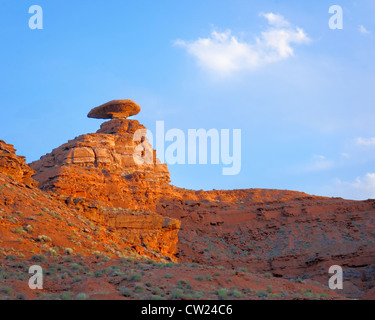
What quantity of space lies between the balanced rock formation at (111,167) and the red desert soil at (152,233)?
0.36ft

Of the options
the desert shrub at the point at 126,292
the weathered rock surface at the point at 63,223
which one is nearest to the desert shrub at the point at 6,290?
the desert shrub at the point at 126,292

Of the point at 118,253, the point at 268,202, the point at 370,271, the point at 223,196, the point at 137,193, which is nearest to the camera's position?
the point at 118,253

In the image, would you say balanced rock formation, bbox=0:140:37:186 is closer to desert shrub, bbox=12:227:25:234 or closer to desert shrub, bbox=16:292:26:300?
desert shrub, bbox=12:227:25:234

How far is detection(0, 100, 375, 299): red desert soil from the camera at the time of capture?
1652cm

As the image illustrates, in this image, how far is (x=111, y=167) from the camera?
44062 mm

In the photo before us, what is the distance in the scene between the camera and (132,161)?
4684cm

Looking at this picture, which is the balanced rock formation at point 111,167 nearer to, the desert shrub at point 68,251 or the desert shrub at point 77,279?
the desert shrub at point 68,251

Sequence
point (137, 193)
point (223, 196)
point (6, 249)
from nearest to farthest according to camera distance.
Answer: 1. point (6, 249)
2. point (137, 193)
3. point (223, 196)

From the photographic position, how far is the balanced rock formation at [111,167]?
1516 inches

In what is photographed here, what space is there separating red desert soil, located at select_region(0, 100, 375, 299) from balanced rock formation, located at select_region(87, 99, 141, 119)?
2797 mm

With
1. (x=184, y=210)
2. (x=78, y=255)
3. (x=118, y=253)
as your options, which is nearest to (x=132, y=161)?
(x=184, y=210)

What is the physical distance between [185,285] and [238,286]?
6.60 ft

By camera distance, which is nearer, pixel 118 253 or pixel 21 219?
pixel 21 219

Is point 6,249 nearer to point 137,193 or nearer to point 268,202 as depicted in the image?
point 137,193
